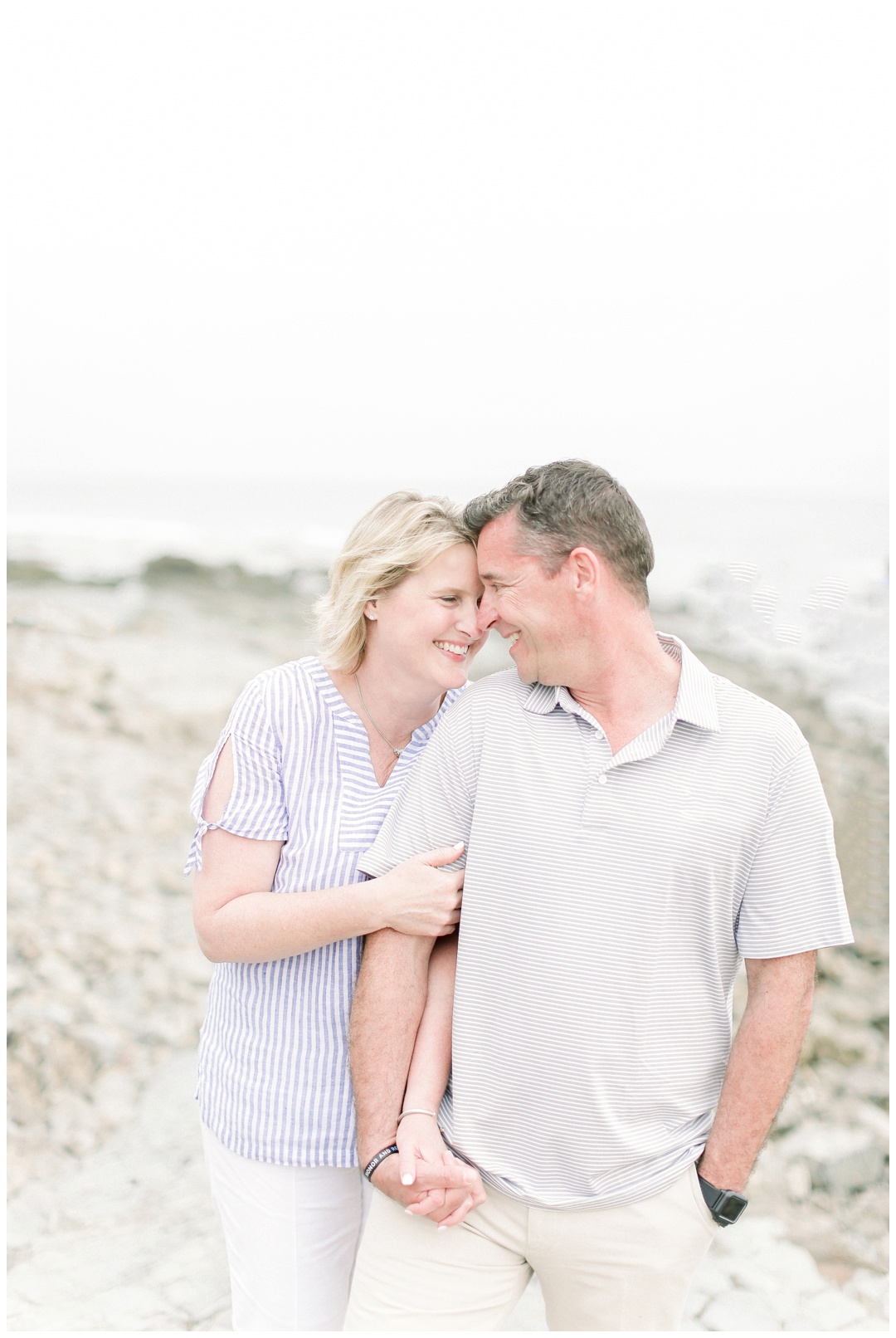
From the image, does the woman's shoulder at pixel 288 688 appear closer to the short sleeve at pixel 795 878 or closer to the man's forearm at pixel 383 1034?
the man's forearm at pixel 383 1034

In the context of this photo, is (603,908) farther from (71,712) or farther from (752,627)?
(71,712)

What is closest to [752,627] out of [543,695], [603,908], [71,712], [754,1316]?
[543,695]

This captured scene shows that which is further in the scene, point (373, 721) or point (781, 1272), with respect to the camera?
point (781, 1272)

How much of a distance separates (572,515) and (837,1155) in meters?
3.93

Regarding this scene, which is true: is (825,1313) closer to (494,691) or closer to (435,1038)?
(435,1038)

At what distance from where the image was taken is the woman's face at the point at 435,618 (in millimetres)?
1527

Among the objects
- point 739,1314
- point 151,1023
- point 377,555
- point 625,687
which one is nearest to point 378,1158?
point 625,687

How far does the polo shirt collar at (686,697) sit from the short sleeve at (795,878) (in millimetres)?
129

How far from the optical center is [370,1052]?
4.84ft

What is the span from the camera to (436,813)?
149 centimetres

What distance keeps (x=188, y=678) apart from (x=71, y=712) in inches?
63.9

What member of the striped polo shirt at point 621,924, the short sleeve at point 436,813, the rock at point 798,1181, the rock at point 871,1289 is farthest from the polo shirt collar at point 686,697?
the rock at point 798,1181

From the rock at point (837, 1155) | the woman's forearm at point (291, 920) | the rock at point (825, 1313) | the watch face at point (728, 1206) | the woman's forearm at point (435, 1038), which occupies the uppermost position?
the woman's forearm at point (291, 920)

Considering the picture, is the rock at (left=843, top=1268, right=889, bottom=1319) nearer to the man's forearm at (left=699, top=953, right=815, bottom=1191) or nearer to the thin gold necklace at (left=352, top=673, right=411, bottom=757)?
the man's forearm at (left=699, top=953, right=815, bottom=1191)
